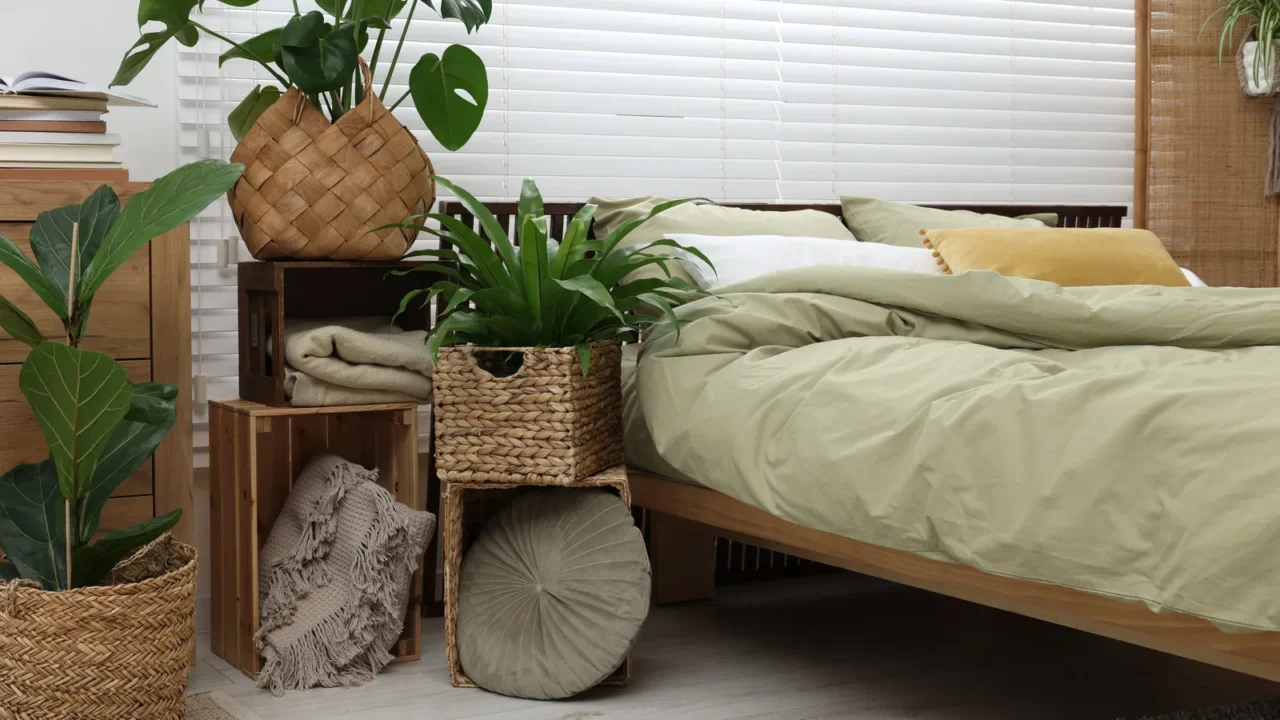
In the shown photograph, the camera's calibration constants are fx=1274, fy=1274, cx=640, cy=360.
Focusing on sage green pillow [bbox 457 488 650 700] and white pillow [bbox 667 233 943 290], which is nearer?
sage green pillow [bbox 457 488 650 700]

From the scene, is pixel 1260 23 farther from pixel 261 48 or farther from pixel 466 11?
pixel 261 48

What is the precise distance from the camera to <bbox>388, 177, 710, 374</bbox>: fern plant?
2.14 metres

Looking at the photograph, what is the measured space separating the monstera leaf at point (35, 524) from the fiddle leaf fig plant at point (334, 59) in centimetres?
79

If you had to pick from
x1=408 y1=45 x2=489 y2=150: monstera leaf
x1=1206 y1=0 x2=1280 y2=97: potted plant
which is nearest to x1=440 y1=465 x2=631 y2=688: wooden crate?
x1=408 y1=45 x2=489 y2=150: monstera leaf

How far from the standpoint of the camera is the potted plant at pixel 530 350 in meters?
2.12

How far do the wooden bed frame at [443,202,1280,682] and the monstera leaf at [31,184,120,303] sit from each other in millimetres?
938

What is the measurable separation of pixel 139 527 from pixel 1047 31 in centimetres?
288

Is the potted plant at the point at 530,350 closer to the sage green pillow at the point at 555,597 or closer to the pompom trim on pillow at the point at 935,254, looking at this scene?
the sage green pillow at the point at 555,597

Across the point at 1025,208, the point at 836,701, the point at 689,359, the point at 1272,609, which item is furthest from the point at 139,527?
the point at 1025,208

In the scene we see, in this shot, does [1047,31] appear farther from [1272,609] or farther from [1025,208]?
[1272,609]

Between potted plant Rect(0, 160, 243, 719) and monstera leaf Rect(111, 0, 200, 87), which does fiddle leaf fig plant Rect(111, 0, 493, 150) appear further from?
potted plant Rect(0, 160, 243, 719)

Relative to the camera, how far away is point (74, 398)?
5.69ft

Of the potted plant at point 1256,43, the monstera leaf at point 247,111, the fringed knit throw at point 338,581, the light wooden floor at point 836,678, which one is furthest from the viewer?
the potted plant at point 1256,43

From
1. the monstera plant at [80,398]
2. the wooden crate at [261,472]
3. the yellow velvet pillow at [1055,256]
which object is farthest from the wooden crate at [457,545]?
the yellow velvet pillow at [1055,256]
